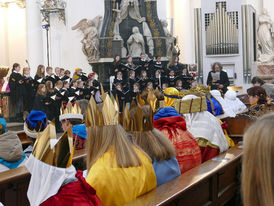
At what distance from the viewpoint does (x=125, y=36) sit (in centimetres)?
1598

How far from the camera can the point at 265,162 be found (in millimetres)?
1377

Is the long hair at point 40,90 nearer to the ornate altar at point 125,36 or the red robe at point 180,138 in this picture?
the ornate altar at point 125,36

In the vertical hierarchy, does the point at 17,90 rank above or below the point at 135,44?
below

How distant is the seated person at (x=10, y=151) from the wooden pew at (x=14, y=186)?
132 millimetres

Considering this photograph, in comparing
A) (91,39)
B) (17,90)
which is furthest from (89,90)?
(91,39)

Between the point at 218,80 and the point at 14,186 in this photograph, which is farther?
the point at 218,80

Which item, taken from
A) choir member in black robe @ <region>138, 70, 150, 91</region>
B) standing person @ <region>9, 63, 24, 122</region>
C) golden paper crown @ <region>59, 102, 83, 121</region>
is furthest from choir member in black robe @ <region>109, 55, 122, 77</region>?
golden paper crown @ <region>59, 102, 83, 121</region>

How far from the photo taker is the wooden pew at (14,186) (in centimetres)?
363

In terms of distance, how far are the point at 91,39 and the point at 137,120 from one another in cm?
1324

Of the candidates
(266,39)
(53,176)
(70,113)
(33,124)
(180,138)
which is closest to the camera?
(53,176)

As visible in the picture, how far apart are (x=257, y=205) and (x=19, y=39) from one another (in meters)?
20.2

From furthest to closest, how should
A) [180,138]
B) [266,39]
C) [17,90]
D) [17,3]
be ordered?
[17,3], [266,39], [17,90], [180,138]

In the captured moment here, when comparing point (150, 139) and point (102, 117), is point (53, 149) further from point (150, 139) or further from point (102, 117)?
point (150, 139)

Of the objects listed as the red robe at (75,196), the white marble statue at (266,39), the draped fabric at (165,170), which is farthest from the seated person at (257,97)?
the white marble statue at (266,39)
